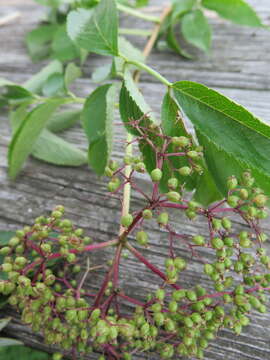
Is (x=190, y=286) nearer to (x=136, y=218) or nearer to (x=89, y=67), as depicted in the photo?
(x=136, y=218)

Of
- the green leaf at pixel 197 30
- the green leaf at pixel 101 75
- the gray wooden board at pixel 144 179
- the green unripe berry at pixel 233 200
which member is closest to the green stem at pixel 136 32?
the gray wooden board at pixel 144 179

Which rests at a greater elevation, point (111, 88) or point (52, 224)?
point (111, 88)

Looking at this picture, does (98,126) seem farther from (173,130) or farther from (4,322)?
(4,322)

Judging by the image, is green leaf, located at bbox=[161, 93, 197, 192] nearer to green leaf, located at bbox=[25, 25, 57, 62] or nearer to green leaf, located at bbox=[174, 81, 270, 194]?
green leaf, located at bbox=[174, 81, 270, 194]

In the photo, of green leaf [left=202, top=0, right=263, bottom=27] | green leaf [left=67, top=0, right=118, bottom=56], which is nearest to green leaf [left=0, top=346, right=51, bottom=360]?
green leaf [left=67, top=0, right=118, bottom=56]

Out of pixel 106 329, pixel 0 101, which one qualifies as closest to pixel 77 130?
pixel 0 101

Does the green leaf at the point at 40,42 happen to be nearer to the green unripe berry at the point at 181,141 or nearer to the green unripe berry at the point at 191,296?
the green unripe berry at the point at 181,141
